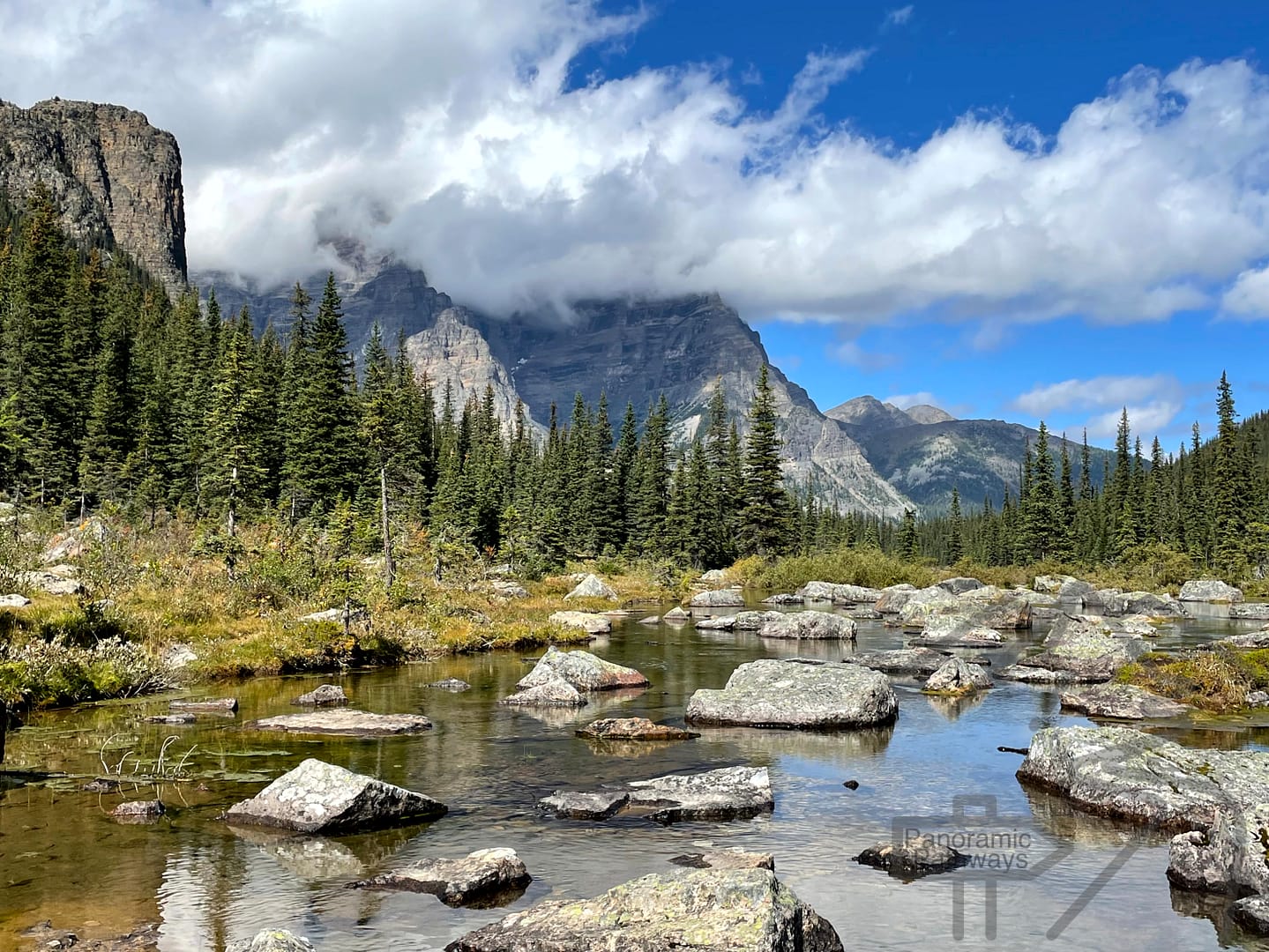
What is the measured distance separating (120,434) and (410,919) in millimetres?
82190

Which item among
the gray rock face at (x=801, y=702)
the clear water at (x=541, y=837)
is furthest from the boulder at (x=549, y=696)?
the gray rock face at (x=801, y=702)

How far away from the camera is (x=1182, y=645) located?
3553cm

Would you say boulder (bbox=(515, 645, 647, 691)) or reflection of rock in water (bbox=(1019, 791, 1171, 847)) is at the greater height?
boulder (bbox=(515, 645, 647, 691))

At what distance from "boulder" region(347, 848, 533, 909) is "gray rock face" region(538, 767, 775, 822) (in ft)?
9.41

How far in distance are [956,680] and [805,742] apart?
8.48 metres

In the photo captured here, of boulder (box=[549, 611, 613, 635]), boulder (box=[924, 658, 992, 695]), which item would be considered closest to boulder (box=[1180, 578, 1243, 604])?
boulder (box=[549, 611, 613, 635])

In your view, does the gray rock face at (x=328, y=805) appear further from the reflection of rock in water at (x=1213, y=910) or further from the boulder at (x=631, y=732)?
the reflection of rock in water at (x=1213, y=910)

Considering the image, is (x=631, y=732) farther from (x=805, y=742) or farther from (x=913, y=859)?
(x=913, y=859)

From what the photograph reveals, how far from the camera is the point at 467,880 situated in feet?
35.9

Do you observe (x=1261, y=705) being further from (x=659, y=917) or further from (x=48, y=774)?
(x=48, y=774)

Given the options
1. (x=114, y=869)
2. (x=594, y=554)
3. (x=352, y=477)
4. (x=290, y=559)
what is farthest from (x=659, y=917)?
(x=594, y=554)

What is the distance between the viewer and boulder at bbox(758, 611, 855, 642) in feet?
132

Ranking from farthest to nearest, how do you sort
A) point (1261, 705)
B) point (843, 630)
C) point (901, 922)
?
point (843, 630) → point (1261, 705) → point (901, 922)

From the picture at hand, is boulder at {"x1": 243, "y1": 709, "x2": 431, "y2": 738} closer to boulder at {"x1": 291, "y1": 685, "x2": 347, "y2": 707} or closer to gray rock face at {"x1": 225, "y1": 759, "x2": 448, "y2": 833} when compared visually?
A: boulder at {"x1": 291, "y1": 685, "x2": 347, "y2": 707}
